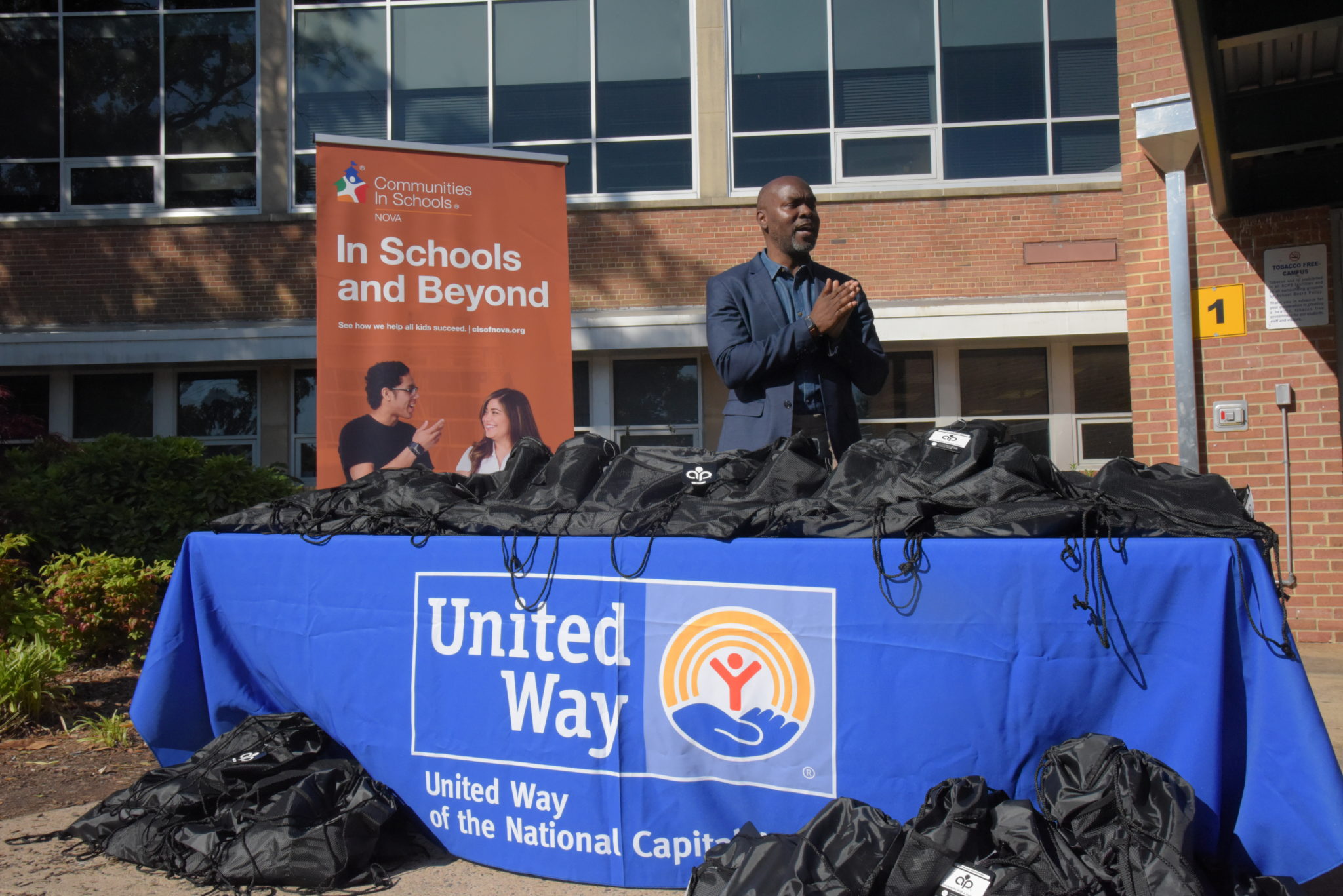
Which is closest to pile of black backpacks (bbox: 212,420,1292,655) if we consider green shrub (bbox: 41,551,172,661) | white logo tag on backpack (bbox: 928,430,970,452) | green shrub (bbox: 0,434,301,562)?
white logo tag on backpack (bbox: 928,430,970,452)

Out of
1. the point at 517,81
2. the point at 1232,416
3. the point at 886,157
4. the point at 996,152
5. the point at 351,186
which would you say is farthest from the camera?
the point at 517,81

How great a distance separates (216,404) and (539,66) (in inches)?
230

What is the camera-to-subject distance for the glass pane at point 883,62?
37.1ft

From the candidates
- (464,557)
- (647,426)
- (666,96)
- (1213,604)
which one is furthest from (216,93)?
Answer: (1213,604)

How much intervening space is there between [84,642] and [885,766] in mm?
5142

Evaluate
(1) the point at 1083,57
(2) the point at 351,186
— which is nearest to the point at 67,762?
(2) the point at 351,186

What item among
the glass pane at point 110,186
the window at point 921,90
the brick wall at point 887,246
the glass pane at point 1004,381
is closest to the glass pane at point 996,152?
the window at point 921,90

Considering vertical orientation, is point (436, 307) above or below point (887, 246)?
below

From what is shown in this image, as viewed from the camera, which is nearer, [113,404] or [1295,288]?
[1295,288]

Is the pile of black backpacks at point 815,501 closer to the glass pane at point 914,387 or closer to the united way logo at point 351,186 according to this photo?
the united way logo at point 351,186

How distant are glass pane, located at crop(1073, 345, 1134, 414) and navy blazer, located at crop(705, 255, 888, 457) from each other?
8.52 meters

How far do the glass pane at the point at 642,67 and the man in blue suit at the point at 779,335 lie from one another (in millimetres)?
8308

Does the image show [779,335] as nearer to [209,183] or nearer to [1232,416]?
[1232,416]

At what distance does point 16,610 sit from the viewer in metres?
5.14
